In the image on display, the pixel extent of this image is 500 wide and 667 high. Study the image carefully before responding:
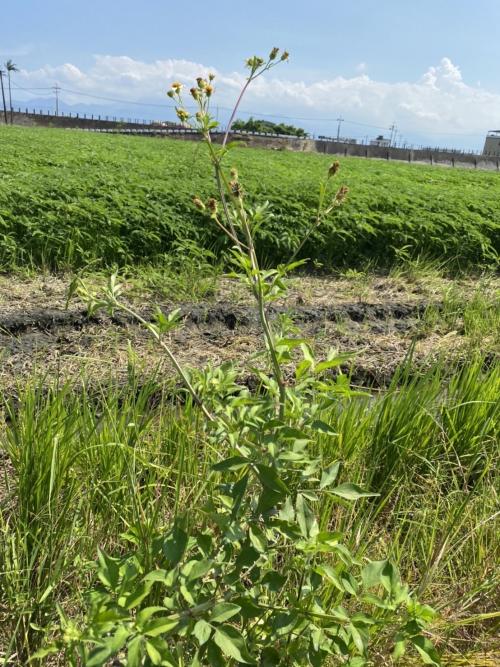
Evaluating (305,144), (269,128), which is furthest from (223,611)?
(269,128)

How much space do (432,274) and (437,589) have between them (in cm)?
479

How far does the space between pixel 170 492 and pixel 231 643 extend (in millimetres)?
968

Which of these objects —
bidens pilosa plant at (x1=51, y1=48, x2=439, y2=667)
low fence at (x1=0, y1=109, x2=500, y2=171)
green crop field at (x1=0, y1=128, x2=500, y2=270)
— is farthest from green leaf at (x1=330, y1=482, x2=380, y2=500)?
low fence at (x1=0, y1=109, x2=500, y2=171)

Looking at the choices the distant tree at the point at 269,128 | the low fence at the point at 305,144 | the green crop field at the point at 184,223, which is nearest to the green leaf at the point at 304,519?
the green crop field at the point at 184,223

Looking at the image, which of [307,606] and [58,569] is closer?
[307,606]

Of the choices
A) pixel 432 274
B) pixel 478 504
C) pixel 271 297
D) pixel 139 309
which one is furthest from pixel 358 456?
pixel 432 274

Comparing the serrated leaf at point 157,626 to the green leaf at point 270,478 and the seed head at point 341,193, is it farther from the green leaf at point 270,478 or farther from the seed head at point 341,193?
the seed head at point 341,193

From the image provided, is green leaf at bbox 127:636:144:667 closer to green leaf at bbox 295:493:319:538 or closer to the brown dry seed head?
green leaf at bbox 295:493:319:538

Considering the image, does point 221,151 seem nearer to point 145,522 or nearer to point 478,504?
point 145,522

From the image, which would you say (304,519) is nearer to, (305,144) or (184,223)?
(184,223)

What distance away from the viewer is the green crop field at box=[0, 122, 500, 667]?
1.07 m

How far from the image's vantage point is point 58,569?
4.43 feet

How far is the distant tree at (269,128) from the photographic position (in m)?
60.9

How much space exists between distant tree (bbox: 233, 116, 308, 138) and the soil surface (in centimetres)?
5817
